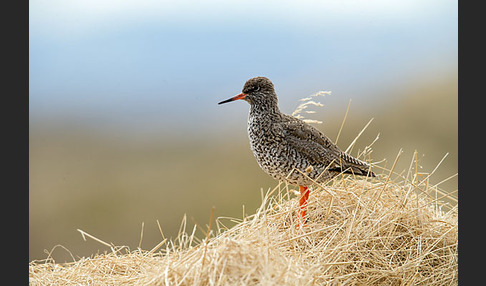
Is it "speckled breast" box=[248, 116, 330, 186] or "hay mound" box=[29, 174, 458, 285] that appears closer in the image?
"hay mound" box=[29, 174, 458, 285]

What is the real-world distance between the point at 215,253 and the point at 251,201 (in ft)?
20.7

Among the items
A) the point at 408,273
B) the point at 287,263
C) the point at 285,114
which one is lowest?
the point at 408,273

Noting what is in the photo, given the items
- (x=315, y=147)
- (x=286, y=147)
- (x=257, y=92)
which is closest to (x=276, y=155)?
(x=286, y=147)

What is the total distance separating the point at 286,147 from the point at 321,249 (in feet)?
3.46

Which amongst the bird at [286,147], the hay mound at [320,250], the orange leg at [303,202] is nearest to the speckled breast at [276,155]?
the bird at [286,147]

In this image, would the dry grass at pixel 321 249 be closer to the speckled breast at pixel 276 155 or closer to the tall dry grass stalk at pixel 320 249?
the tall dry grass stalk at pixel 320 249

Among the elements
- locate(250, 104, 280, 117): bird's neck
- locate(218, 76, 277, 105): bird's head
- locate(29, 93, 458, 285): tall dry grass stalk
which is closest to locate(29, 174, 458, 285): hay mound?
locate(29, 93, 458, 285): tall dry grass stalk

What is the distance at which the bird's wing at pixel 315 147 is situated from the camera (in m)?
4.49

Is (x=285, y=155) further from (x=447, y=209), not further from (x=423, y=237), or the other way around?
(x=447, y=209)

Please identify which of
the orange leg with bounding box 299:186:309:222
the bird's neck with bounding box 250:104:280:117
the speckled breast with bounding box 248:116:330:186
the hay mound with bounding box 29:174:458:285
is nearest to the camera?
the hay mound with bounding box 29:174:458:285

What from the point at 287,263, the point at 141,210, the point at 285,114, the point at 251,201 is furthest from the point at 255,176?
the point at 287,263

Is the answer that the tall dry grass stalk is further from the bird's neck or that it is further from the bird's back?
the bird's neck

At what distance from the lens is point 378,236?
3869mm

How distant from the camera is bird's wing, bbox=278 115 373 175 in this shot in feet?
14.7
